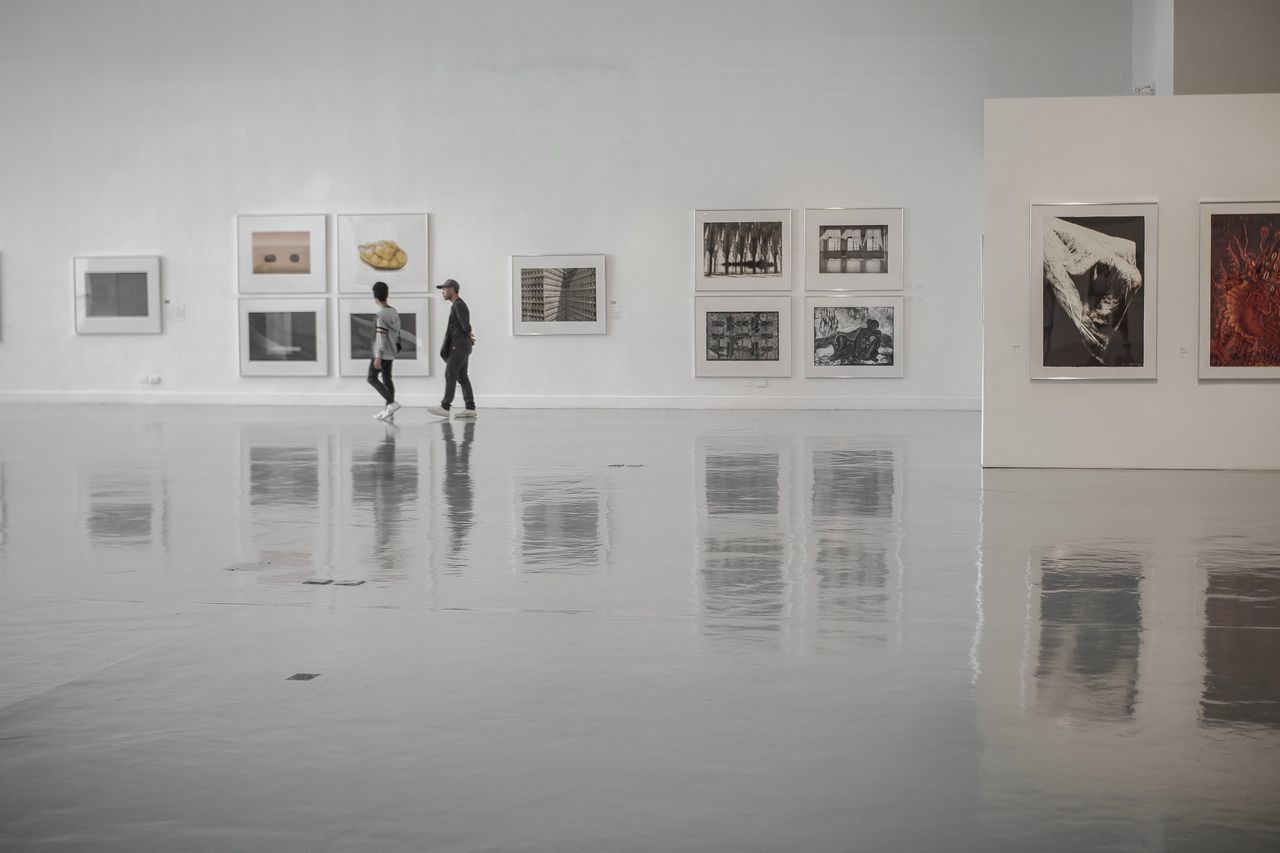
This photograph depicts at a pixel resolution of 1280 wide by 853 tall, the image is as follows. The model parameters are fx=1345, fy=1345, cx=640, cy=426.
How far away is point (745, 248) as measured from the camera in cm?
2564

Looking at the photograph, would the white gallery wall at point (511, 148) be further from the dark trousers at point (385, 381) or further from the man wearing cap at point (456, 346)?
the dark trousers at point (385, 381)

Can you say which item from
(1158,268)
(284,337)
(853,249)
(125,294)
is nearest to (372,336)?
(284,337)

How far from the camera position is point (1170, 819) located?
12.6ft

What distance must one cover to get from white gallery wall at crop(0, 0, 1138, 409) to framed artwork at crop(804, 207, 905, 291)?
0.26m

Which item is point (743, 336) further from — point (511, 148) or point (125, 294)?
point (125, 294)

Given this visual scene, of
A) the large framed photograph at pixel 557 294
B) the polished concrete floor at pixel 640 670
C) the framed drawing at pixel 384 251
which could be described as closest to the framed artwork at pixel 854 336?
the large framed photograph at pixel 557 294

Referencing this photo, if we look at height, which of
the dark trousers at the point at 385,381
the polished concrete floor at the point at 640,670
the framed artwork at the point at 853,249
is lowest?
the polished concrete floor at the point at 640,670

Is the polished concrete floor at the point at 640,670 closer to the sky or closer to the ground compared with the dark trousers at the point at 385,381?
closer to the ground

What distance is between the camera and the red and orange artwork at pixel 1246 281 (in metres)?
14.2

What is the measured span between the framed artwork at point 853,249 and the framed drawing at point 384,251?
7638 millimetres

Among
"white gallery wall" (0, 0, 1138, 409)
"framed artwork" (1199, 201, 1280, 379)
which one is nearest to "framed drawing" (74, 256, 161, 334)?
"white gallery wall" (0, 0, 1138, 409)

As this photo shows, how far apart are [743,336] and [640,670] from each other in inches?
803

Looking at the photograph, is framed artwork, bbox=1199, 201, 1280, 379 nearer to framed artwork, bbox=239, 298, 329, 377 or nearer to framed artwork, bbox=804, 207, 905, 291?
framed artwork, bbox=804, 207, 905, 291

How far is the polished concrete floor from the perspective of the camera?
3926 mm
